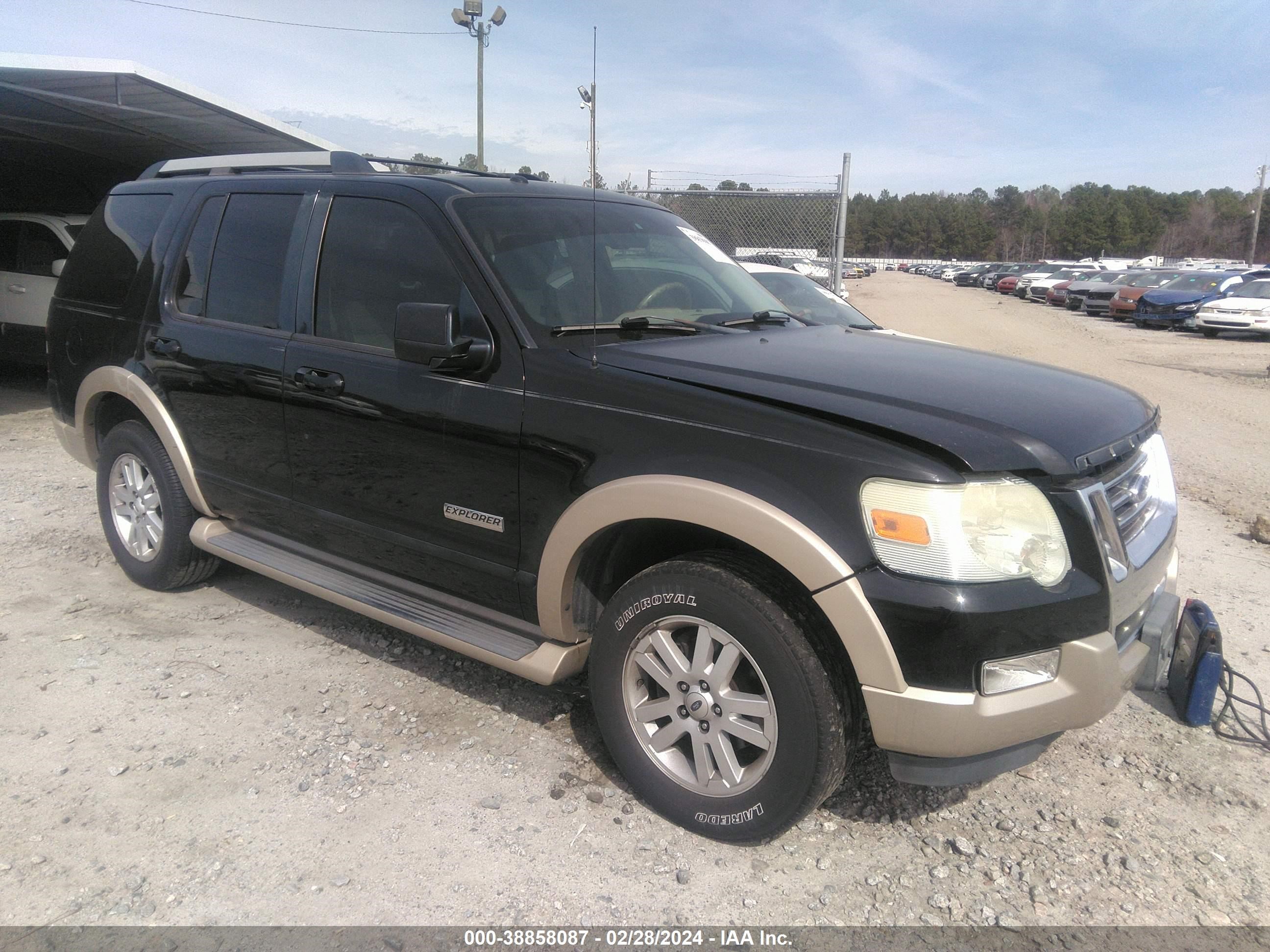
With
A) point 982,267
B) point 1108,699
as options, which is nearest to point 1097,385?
point 1108,699

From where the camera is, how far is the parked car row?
20.8 m

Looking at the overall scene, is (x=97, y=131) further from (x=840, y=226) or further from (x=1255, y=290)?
(x=1255, y=290)

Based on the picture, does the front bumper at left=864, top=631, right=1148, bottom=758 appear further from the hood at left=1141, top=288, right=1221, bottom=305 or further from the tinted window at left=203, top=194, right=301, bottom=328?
the hood at left=1141, top=288, right=1221, bottom=305

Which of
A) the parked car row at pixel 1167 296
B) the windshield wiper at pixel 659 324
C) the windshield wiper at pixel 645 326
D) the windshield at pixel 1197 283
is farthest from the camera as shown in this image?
the windshield at pixel 1197 283

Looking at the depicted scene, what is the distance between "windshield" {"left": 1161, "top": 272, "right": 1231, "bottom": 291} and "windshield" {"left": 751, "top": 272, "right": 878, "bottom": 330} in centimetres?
2066

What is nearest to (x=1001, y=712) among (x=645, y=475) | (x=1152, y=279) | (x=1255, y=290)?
(x=645, y=475)

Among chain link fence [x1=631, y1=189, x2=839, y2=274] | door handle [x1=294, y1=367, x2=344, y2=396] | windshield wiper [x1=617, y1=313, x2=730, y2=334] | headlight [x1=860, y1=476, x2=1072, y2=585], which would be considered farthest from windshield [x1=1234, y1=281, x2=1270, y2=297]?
door handle [x1=294, y1=367, x2=344, y2=396]

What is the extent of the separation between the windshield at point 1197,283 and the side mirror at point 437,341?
26.3 m

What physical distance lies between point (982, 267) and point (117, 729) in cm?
5931

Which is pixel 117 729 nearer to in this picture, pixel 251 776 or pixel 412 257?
pixel 251 776

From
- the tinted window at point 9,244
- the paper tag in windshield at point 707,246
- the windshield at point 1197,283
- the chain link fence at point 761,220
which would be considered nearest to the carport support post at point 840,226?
the chain link fence at point 761,220

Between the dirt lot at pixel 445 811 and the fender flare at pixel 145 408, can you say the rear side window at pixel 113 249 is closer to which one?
the fender flare at pixel 145 408

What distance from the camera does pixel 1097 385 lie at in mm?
3176

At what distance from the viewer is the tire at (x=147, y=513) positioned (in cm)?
441
